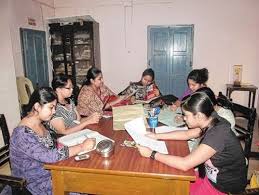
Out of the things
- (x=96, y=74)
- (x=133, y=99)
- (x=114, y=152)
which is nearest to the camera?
(x=114, y=152)

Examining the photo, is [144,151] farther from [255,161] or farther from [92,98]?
[255,161]

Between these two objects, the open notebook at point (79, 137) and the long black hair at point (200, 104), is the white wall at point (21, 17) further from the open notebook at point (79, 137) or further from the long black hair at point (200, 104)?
the long black hair at point (200, 104)

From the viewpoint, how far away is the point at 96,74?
2.73 metres

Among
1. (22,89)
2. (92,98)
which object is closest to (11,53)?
(22,89)

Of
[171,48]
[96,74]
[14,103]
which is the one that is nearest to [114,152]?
[96,74]

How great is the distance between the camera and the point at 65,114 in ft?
6.88

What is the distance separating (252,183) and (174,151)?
0.63 metres

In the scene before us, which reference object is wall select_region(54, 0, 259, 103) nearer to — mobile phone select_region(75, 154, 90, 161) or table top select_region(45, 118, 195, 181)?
table top select_region(45, 118, 195, 181)

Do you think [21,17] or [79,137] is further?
[21,17]

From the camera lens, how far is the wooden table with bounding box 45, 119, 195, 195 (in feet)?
4.05

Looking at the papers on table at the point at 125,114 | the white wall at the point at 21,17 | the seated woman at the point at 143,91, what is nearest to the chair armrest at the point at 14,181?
the papers on table at the point at 125,114

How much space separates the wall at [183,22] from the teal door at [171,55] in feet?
0.46

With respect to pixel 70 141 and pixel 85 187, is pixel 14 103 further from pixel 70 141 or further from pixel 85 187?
pixel 85 187

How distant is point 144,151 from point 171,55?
12.8 feet
